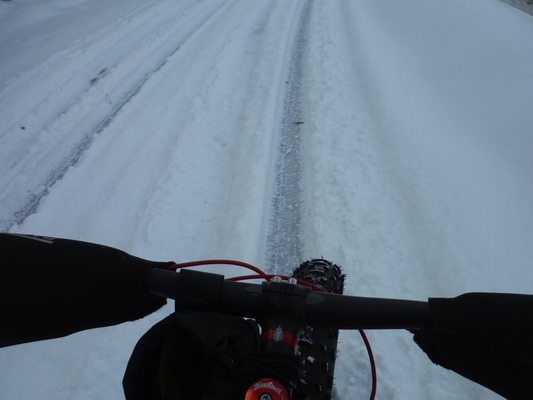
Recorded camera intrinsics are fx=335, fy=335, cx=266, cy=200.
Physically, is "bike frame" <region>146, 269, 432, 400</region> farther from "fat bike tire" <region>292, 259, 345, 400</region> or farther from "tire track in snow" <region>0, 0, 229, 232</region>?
"tire track in snow" <region>0, 0, 229, 232</region>

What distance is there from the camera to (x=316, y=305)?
0.85 metres

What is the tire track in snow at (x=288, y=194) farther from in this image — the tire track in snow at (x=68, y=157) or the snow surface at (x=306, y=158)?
the tire track in snow at (x=68, y=157)

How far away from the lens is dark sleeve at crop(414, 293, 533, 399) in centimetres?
68

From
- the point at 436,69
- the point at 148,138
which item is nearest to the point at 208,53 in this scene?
the point at 148,138

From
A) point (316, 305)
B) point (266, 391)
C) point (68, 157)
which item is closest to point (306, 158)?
point (316, 305)

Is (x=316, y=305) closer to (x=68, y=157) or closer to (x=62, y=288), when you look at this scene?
(x=62, y=288)

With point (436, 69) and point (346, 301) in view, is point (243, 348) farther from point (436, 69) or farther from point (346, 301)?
point (436, 69)

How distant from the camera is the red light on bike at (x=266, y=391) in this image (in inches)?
24.7

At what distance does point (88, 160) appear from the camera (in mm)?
3434

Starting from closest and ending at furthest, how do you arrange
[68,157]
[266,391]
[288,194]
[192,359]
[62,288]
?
[266,391] < [192,359] < [62,288] < [288,194] < [68,157]

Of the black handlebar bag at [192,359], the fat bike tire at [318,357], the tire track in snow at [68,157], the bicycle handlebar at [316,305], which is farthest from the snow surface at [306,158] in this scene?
the black handlebar bag at [192,359]

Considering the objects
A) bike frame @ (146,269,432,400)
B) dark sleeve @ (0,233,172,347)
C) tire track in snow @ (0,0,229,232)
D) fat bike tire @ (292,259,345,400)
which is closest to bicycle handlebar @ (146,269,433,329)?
bike frame @ (146,269,432,400)

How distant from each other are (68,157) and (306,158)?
2.51 metres

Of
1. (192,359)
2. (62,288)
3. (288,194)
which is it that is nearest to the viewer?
(192,359)
